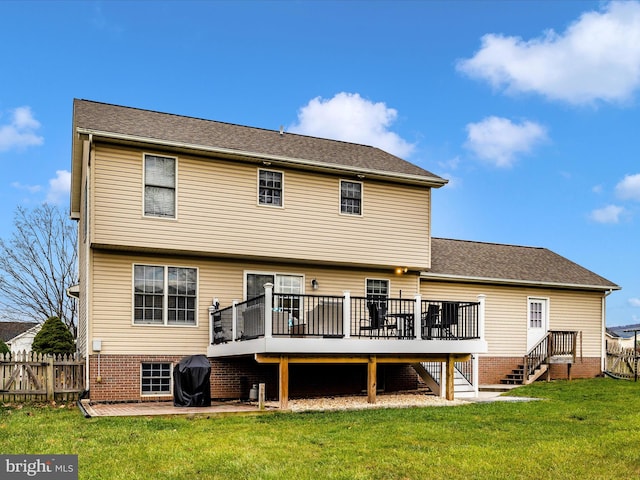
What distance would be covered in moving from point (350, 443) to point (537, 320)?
15194mm

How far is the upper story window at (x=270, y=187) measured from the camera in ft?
57.7

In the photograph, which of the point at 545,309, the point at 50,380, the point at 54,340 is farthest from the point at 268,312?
the point at 545,309

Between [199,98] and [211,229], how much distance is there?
10.8 meters

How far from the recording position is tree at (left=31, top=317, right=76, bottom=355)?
22.2m

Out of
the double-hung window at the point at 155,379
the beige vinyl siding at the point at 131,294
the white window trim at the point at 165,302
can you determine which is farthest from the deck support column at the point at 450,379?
the double-hung window at the point at 155,379

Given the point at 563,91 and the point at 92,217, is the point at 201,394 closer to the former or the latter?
the point at 92,217

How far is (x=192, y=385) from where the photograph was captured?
1522 cm

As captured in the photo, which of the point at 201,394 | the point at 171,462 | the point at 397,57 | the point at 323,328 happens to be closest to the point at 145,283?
the point at 201,394

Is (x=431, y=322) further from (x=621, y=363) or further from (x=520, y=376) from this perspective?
(x=621, y=363)

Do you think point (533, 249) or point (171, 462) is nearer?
point (171, 462)

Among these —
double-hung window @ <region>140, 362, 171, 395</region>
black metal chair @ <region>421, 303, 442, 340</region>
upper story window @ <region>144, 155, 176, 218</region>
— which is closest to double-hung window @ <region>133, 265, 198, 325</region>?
double-hung window @ <region>140, 362, 171, 395</region>

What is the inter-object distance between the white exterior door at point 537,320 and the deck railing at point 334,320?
20.1 feet

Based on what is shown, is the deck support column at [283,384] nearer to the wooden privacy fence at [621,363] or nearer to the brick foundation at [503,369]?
the brick foundation at [503,369]

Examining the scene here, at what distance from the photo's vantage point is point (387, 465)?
8578 millimetres
